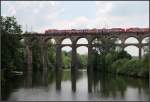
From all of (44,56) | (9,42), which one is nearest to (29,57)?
(44,56)

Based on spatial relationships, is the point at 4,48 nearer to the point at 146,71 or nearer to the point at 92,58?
the point at 146,71

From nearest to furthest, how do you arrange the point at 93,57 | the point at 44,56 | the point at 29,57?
1. the point at 93,57
2. the point at 29,57
3. the point at 44,56

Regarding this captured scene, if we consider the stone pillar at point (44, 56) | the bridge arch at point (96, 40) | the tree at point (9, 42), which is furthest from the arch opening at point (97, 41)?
the tree at point (9, 42)

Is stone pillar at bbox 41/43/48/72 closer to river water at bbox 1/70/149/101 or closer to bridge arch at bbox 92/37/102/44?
bridge arch at bbox 92/37/102/44

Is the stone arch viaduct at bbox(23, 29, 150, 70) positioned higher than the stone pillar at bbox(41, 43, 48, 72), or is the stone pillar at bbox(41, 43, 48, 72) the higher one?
the stone arch viaduct at bbox(23, 29, 150, 70)

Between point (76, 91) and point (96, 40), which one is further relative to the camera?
point (96, 40)

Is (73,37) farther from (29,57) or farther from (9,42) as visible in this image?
(9,42)

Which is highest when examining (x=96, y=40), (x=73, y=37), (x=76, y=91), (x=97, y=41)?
(x=73, y=37)

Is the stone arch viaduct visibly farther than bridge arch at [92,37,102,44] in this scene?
No

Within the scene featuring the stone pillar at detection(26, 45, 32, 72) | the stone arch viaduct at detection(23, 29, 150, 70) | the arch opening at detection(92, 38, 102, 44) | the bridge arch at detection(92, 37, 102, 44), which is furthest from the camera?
the stone pillar at detection(26, 45, 32, 72)

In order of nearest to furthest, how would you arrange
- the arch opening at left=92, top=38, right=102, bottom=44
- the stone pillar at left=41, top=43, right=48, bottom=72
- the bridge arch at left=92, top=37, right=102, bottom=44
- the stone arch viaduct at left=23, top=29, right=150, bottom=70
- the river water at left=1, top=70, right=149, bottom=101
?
1. the river water at left=1, top=70, right=149, bottom=101
2. the stone arch viaduct at left=23, top=29, right=150, bottom=70
3. the bridge arch at left=92, top=37, right=102, bottom=44
4. the arch opening at left=92, top=38, right=102, bottom=44
5. the stone pillar at left=41, top=43, right=48, bottom=72

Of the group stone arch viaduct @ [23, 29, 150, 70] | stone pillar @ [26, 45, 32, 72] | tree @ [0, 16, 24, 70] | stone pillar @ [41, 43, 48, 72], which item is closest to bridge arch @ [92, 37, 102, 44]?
stone arch viaduct @ [23, 29, 150, 70]

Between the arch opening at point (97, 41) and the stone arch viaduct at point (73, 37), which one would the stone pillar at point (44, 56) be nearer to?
the stone arch viaduct at point (73, 37)

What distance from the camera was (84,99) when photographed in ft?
84.1
